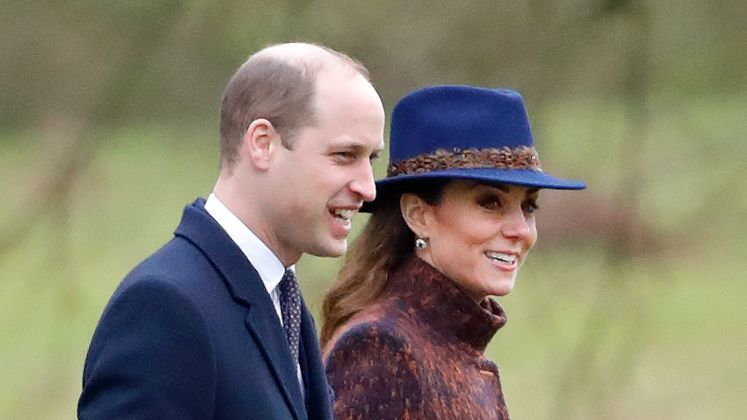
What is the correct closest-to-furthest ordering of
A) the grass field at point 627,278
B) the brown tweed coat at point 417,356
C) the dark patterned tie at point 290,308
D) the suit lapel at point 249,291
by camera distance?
the suit lapel at point 249,291, the dark patterned tie at point 290,308, the brown tweed coat at point 417,356, the grass field at point 627,278

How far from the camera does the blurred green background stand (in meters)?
4.52

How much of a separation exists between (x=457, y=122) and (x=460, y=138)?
29 millimetres

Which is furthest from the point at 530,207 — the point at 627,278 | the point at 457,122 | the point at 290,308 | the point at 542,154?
the point at 627,278

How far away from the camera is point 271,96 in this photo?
2.29 metres

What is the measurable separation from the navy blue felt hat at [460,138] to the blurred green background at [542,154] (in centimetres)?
149

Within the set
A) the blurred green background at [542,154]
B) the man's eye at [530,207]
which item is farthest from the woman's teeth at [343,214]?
the blurred green background at [542,154]

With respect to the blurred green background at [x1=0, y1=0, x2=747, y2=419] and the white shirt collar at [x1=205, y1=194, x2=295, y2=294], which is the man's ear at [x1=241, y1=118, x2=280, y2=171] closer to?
the white shirt collar at [x1=205, y1=194, x2=295, y2=294]

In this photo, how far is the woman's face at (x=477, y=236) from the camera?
3.07 metres

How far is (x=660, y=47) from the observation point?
16.4 feet

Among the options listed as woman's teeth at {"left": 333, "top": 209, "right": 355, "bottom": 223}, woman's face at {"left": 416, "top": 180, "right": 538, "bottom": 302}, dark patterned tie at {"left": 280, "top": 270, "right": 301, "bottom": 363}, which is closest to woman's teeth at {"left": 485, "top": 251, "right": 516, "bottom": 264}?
woman's face at {"left": 416, "top": 180, "right": 538, "bottom": 302}

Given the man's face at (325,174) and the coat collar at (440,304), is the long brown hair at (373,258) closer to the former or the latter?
the coat collar at (440,304)

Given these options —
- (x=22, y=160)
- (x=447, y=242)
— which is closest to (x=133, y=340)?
(x=447, y=242)

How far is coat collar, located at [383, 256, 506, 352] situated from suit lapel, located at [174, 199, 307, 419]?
31.4 inches

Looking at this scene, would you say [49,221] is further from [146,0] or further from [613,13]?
[613,13]
